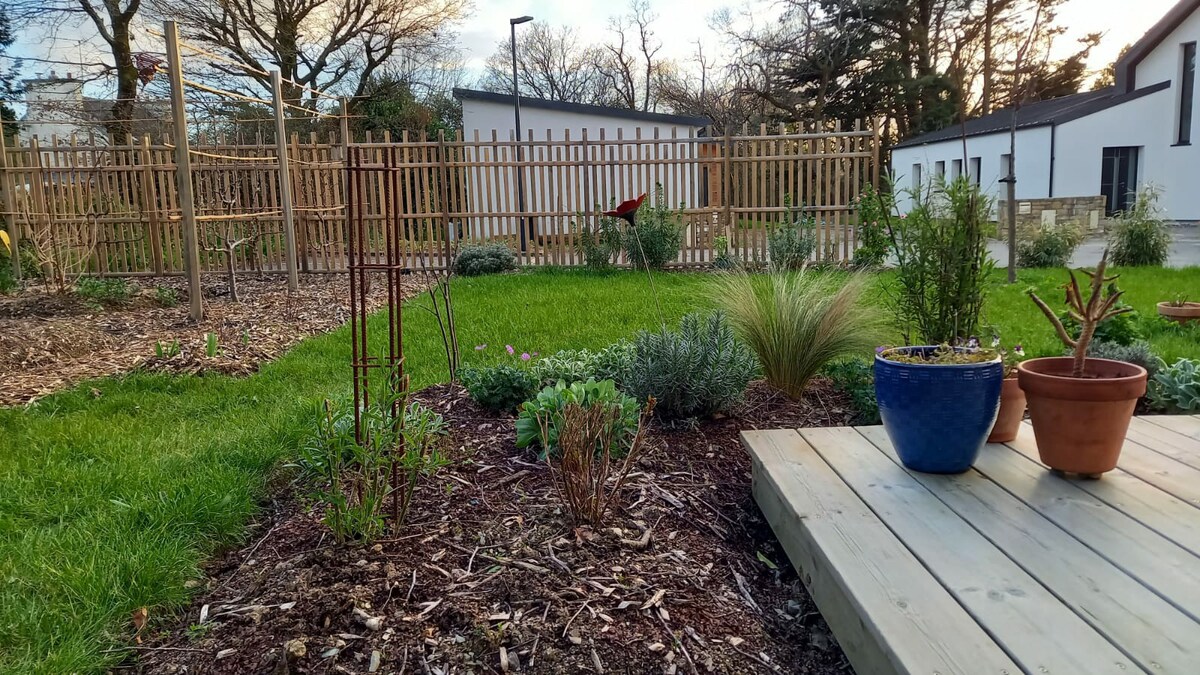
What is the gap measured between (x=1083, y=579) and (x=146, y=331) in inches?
262

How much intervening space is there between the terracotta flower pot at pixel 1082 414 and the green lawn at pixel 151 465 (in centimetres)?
255

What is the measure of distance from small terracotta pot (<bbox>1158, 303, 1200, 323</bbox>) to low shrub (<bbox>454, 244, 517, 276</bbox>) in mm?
7046

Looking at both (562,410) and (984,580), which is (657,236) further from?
(984,580)

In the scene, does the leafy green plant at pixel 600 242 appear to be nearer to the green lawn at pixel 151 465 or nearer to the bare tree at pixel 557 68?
the green lawn at pixel 151 465

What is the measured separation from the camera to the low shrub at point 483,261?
32.8 ft

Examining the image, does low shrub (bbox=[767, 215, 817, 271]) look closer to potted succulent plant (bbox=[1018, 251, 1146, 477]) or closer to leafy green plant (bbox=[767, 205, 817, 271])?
leafy green plant (bbox=[767, 205, 817, 271])

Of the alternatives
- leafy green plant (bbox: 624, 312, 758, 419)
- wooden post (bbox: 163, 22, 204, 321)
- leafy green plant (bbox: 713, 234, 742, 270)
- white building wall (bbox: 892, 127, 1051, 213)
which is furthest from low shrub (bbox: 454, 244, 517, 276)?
white building wall (bbox: 892, 127, 1051, 213)

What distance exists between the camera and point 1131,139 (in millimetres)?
17172

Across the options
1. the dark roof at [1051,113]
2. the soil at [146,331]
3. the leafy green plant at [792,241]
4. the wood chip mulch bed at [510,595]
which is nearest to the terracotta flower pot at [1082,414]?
the wood chip mulch bed at [510,595]

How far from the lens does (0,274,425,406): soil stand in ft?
16.4

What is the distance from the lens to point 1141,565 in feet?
5.80

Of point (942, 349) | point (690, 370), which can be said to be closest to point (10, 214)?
point (690, 370)

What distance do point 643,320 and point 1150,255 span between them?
8283 mm

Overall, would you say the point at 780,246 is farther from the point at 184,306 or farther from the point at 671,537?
the point at 671,537
